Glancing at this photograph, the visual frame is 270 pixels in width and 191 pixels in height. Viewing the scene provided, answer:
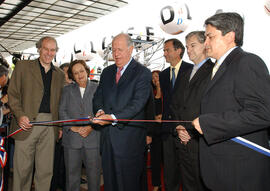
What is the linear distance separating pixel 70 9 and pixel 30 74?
30.7 feet

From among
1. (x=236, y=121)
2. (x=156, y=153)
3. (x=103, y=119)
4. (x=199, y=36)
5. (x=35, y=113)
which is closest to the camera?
(x=236, y=121)

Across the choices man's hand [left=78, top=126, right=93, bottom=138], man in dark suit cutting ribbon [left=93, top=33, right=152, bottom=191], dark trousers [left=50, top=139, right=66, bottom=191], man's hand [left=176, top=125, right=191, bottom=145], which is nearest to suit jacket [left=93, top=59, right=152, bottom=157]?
man in dark suit cutting ribbon [left=93, top=33, right=152, bottom=191]

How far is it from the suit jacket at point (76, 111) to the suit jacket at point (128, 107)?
49 centimetres

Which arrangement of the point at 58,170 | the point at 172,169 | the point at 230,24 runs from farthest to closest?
1. the point at 58,170
2. the point at 172,169
3. the point at 230,24

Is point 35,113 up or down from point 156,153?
up

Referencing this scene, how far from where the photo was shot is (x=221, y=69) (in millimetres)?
1259

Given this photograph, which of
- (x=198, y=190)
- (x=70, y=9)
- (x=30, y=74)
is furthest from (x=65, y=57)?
(x=198, y=190)

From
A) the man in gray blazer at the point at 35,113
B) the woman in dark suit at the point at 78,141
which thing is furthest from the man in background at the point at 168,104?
the man in gray blazer at the point at 35,113

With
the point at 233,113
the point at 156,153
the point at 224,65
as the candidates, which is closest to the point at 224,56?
the point at 224,65

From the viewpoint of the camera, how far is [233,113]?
3.75 feet

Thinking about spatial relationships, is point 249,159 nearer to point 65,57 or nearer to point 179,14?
point 179,14

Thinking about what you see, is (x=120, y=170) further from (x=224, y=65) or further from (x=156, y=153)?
(x=156, y=153)

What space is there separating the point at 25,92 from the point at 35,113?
244 mm

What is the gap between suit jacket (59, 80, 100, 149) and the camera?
7.88 ft
